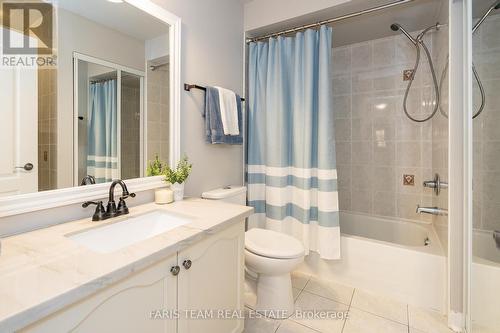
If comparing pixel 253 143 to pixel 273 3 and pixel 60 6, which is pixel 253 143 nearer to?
pixel 273 3

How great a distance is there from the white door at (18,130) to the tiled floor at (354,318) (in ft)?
4.64

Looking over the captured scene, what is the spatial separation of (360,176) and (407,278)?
1106 mm

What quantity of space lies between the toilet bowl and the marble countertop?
540 millimetres

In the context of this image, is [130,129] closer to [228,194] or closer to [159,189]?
[159,189]

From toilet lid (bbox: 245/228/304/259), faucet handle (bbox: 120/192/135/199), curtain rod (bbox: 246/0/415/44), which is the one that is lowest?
toilet lid (bbox: 245/228/304/259)

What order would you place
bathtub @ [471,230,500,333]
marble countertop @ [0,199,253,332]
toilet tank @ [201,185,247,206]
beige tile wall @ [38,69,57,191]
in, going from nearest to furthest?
1. marble countertop @ [0,199,253,332]
2. beige tile wall @ [38,69,57,191]
3. bathtub @ [471,230,500,333]
4. toilet tank @ [201,185,247,206]

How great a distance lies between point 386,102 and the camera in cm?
243

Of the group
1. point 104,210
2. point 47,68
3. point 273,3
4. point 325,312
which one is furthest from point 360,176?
point 47,68

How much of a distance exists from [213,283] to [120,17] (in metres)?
1.46

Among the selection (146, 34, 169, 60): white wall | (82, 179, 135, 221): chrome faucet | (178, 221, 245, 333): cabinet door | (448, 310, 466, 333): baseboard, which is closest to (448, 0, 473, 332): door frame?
(448, 310, 466, 333): baseboard

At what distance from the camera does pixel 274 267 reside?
150 cm

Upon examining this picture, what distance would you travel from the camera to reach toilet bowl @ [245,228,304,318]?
1496mm

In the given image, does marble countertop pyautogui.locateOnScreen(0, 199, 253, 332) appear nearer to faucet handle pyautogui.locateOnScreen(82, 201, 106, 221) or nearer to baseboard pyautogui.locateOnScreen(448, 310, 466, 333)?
faucet handle pyautogui.locateOnScreen(82, 201, 106, 221)

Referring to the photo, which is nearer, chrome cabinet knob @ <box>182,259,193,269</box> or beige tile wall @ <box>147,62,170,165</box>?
chrome cabinet knob @ <box>182,259,193,269</box>
